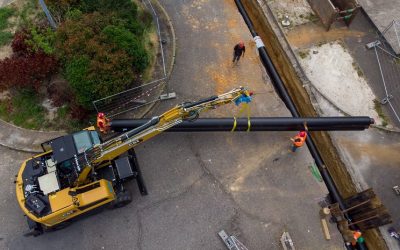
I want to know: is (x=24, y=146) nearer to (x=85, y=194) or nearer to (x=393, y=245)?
(x=85, y=194)

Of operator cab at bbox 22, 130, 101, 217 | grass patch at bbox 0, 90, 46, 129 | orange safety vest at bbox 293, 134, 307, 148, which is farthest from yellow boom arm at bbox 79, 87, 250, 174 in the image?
grass patch at bbox 0, 90, 46, 129

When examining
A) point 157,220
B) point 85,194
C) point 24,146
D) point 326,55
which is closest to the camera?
point 85,194

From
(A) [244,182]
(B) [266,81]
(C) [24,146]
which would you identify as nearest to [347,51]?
(B) [266,81]

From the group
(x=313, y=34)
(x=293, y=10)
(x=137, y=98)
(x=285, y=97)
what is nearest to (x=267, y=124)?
(x=285, y=97)

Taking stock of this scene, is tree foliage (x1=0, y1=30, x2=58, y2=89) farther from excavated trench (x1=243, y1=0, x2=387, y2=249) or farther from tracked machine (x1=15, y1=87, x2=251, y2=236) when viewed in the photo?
excavated trench (x1=243, y1=0, x2=387, y2=249)

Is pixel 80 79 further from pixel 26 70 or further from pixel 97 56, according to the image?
pixel 26 70
